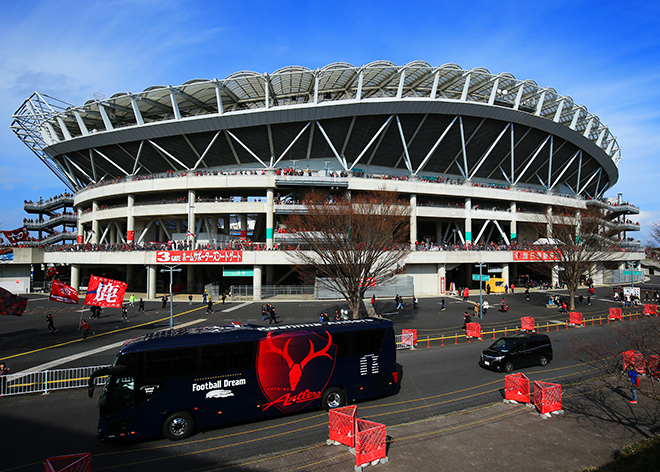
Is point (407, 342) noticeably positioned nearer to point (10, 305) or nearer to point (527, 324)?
point (527, 324)

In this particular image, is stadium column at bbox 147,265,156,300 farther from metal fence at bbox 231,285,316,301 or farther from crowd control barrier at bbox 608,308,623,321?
crowd control barrier at bbox 608,308,623,321

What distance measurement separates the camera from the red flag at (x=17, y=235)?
2422 inches

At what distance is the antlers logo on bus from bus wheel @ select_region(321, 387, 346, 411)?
0.27 m

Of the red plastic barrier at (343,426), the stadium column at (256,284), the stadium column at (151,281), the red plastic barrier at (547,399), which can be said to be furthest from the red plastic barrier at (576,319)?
the stadium column at (151,281)

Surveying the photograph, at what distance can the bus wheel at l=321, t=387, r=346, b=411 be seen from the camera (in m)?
11.3

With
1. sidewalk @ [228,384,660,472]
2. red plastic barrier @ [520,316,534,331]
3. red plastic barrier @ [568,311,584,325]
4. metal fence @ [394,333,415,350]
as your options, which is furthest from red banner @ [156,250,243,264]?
sidewalk @ [228,384,660,472]

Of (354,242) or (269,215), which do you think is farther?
(269,215)

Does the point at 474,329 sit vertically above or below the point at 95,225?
below

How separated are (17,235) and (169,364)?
73577mm

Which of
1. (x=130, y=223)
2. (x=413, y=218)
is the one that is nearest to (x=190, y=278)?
(x=130, y=223)

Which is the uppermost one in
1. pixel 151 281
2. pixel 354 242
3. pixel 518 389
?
pixel 354 242

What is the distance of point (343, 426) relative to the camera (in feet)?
29.9

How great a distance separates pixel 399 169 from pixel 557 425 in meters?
43.3

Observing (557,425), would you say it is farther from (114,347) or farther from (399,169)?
(399,169)
